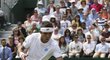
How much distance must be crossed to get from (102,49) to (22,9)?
9.13 meters

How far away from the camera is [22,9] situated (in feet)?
74.4

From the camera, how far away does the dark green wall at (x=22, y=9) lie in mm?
21734

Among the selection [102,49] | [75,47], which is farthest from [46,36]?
[75,47]

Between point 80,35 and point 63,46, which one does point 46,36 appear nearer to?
point 63,46

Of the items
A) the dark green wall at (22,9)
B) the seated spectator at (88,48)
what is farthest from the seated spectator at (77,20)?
the dark green wall at (22,9)

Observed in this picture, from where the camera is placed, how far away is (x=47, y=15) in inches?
677

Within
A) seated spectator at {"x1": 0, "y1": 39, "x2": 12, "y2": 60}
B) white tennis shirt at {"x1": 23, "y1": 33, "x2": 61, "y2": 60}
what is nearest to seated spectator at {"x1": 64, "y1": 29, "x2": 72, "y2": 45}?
seated spectator at {"x1": 0, "y1": 39, "x2": 12, "y2": 60}

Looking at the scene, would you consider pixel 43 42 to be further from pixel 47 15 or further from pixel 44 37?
pixel 47 15

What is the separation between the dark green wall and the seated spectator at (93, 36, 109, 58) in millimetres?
7898

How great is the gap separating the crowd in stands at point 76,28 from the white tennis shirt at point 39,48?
18.5 ft

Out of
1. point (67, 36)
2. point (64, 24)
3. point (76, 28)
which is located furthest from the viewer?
point (64, 24)

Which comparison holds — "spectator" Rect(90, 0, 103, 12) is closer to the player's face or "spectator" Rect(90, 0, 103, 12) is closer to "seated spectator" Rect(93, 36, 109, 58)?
"seated spectator" Rect(93, 36, 109, 58)

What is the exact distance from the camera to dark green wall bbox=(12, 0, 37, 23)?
2173 centimetres

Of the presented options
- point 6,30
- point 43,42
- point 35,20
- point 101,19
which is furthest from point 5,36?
point 43,42
